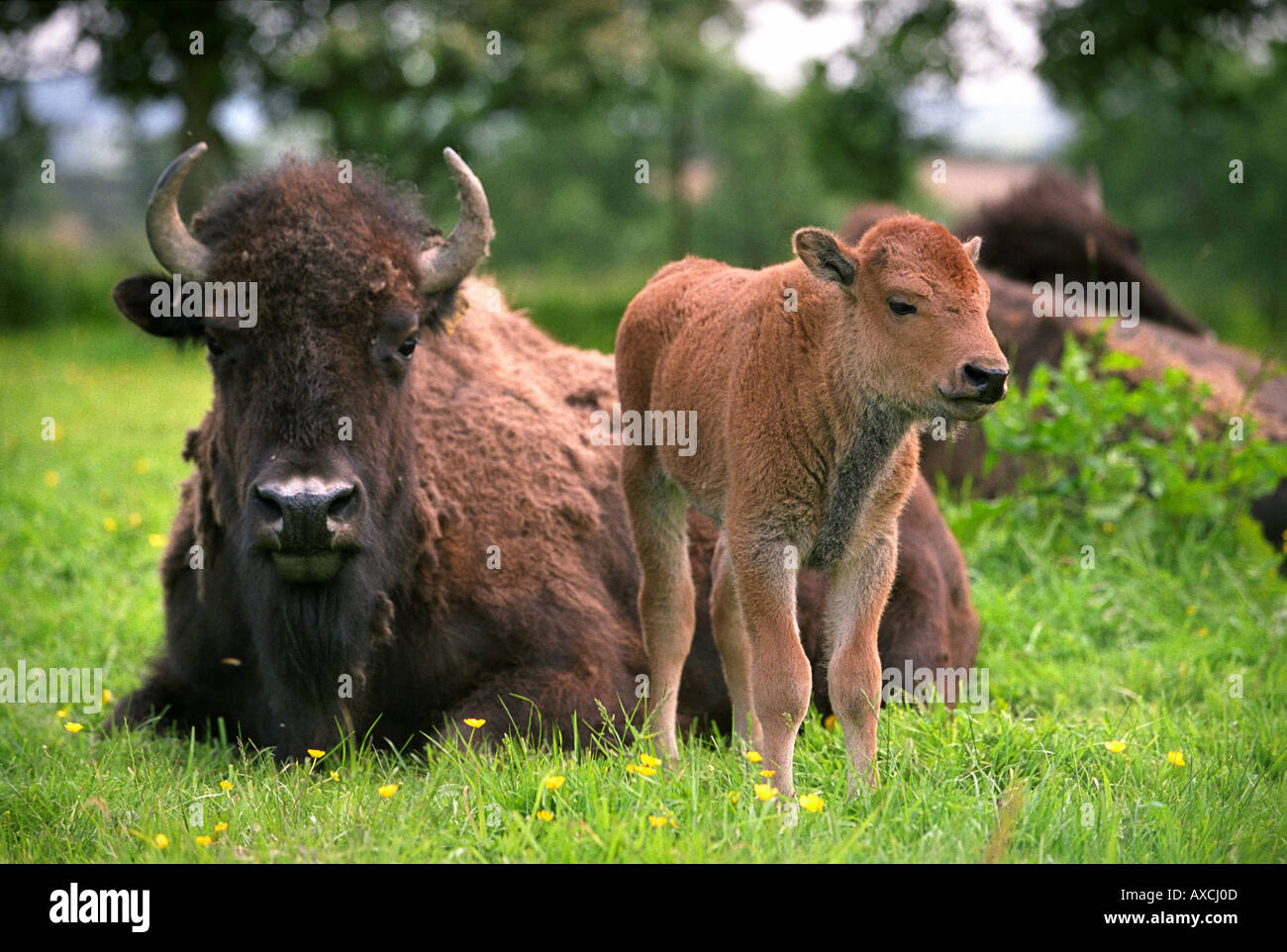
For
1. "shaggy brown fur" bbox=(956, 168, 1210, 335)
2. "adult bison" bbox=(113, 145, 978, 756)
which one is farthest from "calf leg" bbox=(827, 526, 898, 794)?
"shaggy brown fur" bbox=(956, 168, 1210, 335)

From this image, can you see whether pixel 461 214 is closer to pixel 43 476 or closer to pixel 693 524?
pixel 693 524

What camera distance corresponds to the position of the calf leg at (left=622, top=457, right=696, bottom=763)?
456 centimetres

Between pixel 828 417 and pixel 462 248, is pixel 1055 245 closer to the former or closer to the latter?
pixel 462 248

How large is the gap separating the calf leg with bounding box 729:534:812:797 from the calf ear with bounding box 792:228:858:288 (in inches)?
33.6

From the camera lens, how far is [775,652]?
3.71 meters

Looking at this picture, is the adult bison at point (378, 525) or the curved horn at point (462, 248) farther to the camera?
the curved horn at point (462, 248)

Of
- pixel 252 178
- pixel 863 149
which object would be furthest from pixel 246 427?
pixel 863 149

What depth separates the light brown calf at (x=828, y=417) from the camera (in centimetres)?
349

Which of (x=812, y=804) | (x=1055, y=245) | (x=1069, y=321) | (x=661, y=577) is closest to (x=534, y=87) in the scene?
(x=1055, y=245)

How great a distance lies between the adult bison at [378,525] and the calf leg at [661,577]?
441 mm

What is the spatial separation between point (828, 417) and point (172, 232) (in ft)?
9.18

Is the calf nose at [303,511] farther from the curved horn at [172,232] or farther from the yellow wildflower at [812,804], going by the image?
the yellow wildflower at [812,804]

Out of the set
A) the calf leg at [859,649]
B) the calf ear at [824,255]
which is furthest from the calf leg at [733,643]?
the calf ear at [824,255]
